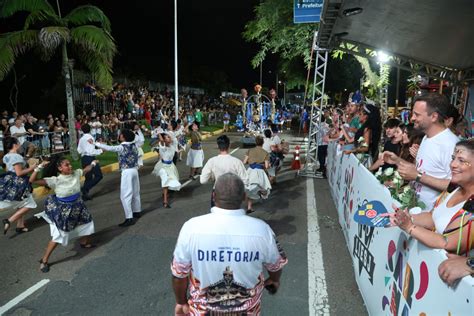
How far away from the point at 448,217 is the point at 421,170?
1.32 metres

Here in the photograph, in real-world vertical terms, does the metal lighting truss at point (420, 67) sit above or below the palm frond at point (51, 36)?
below

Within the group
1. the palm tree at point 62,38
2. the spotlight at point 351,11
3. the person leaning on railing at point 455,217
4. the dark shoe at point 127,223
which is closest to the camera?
the person leaning on railing at point 455,217

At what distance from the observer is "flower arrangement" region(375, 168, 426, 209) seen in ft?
10.9

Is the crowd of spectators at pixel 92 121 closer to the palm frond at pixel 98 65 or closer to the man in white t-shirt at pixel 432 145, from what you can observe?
the palm frond at pixel 98 65

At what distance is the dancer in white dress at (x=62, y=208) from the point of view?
5.25 meters

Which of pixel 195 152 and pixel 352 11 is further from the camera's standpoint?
pixel 195 152

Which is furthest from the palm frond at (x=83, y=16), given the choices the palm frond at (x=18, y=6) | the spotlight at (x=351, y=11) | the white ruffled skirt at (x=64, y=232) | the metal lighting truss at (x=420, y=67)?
the white ruffled skirt at (x=64, y=232)

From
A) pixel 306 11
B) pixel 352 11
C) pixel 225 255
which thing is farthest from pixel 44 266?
pixel 306 11

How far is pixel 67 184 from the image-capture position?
216 inches

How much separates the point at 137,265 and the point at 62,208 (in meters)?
1.37

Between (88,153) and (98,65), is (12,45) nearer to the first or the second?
(98,65)

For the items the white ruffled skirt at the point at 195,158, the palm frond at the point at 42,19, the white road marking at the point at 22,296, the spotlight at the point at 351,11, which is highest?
the palm frond at the point at 42,19

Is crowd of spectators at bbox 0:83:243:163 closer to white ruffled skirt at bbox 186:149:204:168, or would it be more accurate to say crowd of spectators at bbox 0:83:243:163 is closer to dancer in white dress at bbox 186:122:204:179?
dancer in white dress at bbox 186:122:204:179

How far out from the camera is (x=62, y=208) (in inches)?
211
